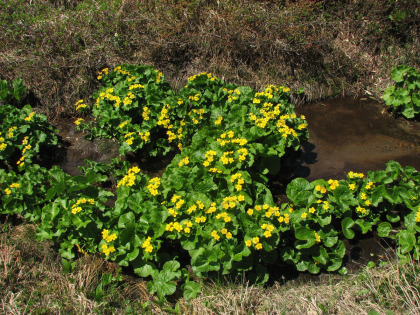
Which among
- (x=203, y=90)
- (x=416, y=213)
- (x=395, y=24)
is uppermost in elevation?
(x=395, y=24)

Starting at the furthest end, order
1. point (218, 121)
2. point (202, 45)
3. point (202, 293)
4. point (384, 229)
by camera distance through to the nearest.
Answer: point (202, 45) → point (218, 121) → point (384, 229) → point (202, 293)

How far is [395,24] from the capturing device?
6.57 meters

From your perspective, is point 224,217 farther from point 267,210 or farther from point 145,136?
point 145,136

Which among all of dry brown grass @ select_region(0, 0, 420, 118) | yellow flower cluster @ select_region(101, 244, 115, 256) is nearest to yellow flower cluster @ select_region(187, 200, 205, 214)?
yellow flower cluster @ select_region(101, 244, 115, 256)

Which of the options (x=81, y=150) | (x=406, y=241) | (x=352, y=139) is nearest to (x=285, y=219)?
(x=406, y=241)

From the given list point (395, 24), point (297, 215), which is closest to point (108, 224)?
point (297, 215)

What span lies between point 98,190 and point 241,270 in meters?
Answer: 1.69

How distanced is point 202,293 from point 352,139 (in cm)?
332

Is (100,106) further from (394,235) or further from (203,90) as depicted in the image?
(394,235)

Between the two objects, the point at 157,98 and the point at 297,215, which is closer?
the point at 297,215

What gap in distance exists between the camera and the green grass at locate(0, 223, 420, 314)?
3105mm

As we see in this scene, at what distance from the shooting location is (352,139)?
17.6 ft

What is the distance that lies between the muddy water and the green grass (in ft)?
5.40

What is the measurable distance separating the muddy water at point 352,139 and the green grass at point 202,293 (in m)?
1.65
